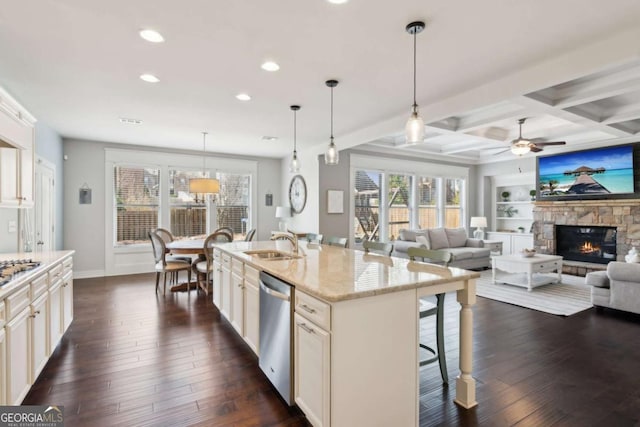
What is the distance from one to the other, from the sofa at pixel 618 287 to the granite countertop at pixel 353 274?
2.96m

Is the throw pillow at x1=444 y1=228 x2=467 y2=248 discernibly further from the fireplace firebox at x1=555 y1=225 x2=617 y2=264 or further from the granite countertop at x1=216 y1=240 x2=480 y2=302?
the granite countertop at x1=216 y1=240 x2=480 y2=302

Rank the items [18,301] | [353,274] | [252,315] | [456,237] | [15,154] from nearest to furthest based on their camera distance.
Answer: [18,301]
[353,274]
[252,315]
[15,154]
[456,237]

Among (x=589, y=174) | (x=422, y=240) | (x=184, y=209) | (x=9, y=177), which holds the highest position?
(x=589, y=174)

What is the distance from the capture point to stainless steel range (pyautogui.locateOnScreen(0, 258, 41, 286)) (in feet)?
6.50

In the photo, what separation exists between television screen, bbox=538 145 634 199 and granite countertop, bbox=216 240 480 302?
20.0ft

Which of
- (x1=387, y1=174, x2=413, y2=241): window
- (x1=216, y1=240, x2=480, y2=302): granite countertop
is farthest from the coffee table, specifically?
(x1=216, y1=240, x2=480, y2=302): granite countertop

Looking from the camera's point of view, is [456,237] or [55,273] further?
[456,237]

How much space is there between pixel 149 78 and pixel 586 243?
8.24m

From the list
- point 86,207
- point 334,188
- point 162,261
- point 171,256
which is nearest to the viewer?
point 162,261

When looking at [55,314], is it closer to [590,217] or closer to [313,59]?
[313,59]

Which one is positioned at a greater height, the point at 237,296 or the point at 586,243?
the point at 586,243

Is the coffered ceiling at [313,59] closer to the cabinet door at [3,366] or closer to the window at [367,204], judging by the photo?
the cabinet door at [3,366]

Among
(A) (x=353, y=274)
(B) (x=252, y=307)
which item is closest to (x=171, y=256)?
(B) (x=252, y=307)

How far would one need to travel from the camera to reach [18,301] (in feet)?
6.44
